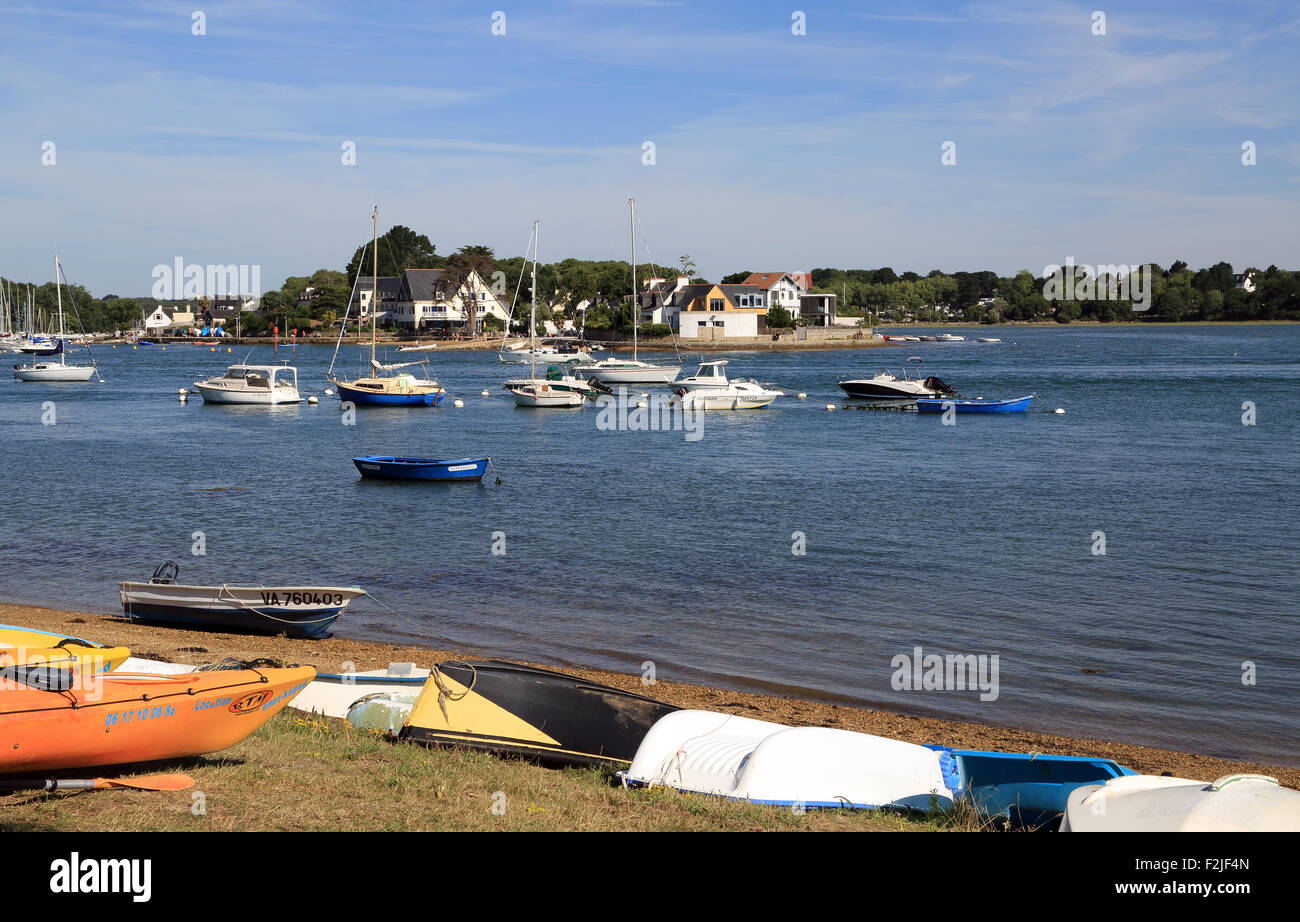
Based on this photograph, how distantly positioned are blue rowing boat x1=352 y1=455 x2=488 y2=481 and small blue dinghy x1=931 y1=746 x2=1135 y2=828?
1128 inches

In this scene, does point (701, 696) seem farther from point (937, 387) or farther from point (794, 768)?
point (937, 387)

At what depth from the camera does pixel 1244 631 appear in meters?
20.2

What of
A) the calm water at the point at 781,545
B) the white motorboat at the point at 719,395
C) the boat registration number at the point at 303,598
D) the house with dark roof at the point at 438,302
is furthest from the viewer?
the house with dark roof at the point at 438,302

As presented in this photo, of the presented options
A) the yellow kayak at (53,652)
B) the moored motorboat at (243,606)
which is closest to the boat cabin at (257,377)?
the moored motorboat at (243,606)

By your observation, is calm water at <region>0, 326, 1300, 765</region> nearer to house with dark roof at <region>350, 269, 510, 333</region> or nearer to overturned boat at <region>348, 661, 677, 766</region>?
overturned boat at <region>348, 661, 677, 766</region>

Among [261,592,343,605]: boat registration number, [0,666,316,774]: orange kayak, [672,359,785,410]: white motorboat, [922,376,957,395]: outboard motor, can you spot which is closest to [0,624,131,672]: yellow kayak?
[0,666,316,774]: orange kayak

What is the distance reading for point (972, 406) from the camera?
2584 inches

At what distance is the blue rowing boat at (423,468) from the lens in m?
37.9

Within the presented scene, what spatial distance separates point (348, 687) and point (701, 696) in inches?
213

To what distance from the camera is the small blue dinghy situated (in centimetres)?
955

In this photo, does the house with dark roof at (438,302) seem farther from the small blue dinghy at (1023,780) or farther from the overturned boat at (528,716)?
the small blue dinghy at (1023,780)

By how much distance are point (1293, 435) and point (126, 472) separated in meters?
53.3

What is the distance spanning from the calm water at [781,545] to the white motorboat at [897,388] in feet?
31.1
